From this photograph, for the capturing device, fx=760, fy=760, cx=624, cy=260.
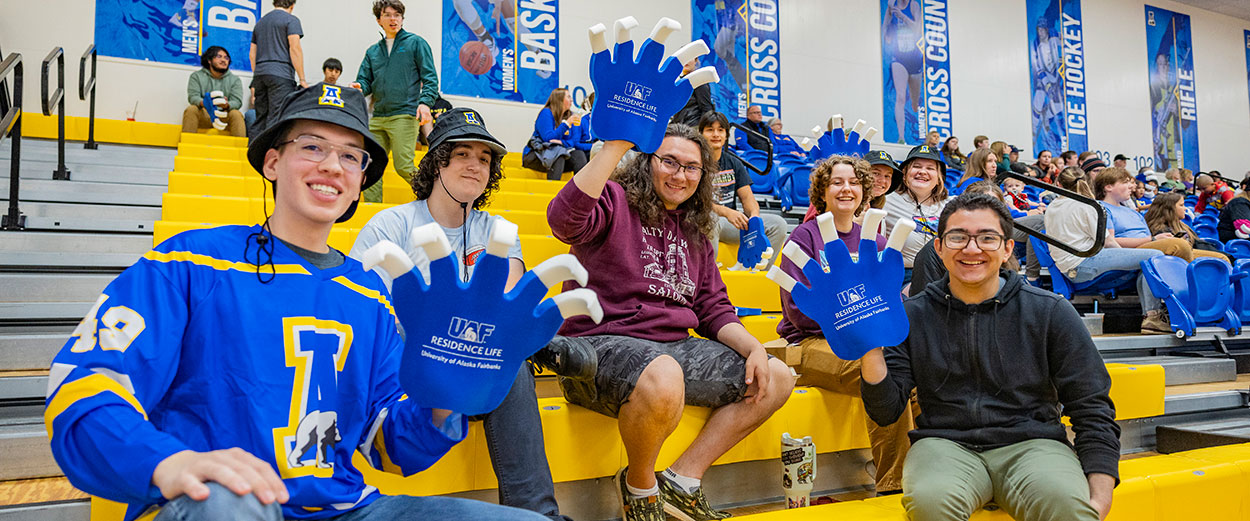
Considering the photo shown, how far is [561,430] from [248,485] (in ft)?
3.88

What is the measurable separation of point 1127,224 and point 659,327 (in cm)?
402

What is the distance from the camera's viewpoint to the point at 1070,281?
4613 millimetres

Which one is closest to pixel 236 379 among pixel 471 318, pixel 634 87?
pixel 471 318

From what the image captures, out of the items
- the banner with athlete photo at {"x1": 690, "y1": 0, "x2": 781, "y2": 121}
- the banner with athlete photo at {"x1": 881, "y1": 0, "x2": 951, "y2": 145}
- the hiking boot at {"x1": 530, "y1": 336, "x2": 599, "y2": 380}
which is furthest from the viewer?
the banner with athlete photo at {"x1": 881, "y1": 0, "x2": 951, "y2": 145}

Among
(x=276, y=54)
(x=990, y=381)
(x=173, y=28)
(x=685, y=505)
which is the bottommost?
(x=685, y=505)

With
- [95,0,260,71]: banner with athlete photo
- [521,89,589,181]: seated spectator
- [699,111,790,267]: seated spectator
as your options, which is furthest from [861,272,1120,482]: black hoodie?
[95,0,260,71]: banner with athlete photo

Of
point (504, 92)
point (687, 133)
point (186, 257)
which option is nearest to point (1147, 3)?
point (504, 92)

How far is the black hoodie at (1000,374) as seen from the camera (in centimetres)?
173

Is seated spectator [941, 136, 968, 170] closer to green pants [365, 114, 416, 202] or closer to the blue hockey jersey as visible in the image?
green pants [365, 114, 416, 202]

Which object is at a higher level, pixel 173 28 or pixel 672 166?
pixel 173 28

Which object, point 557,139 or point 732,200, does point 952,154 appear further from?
point 557,139

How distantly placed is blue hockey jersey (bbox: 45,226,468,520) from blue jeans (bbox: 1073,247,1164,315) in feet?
14.4

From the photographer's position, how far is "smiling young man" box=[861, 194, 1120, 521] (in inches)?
65.6

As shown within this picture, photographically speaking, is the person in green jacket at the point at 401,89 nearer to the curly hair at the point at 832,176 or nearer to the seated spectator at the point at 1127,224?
the curly hair at the point at 832,176
